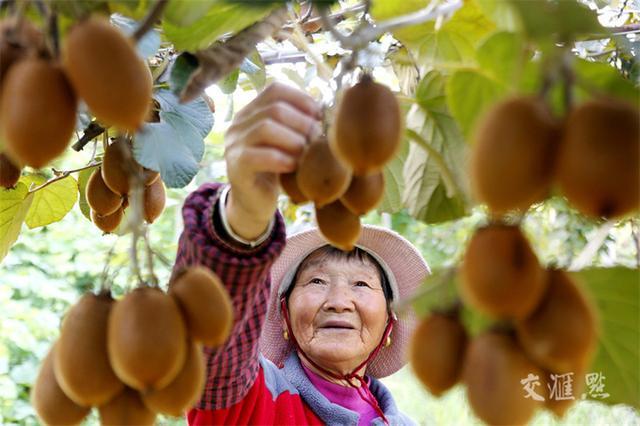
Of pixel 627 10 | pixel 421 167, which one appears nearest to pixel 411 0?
pixel 421 167

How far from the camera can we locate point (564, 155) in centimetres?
33

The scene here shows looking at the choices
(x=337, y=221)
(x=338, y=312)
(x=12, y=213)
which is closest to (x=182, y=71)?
(x=337, y=221)

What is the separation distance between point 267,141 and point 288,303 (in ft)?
3.23

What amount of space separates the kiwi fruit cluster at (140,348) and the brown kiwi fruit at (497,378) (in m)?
0.14

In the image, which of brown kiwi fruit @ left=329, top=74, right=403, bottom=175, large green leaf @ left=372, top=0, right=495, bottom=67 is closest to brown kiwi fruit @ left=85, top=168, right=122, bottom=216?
large green leaf @ left=372, top=0, right=495, bottom=67

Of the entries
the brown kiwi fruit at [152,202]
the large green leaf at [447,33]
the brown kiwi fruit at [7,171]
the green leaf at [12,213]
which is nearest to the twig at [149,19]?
the large green leaf at [447,33]

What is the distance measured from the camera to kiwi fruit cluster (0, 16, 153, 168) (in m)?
0.38

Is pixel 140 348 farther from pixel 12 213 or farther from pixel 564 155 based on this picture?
pixel 12 213

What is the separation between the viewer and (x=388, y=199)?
2.74ft

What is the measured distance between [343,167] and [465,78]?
0.27ft

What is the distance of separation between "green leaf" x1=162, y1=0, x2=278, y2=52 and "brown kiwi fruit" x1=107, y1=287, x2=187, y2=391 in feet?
0.68

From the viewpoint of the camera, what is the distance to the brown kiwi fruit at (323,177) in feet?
1.66

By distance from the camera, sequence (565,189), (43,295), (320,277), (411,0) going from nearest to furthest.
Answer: (565,189)
(411,0)
(320,277)
(43,295)

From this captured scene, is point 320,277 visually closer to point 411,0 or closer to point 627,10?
point 627,10
